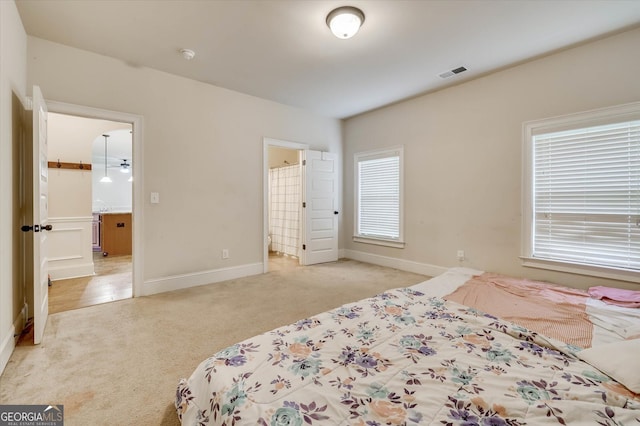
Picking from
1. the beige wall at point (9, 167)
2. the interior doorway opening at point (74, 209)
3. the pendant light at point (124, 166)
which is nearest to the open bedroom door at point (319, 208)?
the interior doorway opening at point (74, 209)

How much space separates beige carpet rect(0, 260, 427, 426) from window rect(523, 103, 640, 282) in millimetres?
1622

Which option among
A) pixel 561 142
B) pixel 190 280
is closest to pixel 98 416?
pixel 190 280

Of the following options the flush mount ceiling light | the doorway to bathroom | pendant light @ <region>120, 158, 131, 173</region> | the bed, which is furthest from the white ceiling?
pendant light @ <region>120, 158, 131, 173</region>

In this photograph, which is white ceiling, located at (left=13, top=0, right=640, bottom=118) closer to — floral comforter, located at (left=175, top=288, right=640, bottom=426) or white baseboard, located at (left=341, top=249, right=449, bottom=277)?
floral comforter, located at (left=175, top=288, right=640, bottom=426)

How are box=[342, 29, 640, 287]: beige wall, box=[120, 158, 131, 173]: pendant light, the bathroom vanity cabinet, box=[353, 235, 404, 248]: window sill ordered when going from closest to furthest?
box=[342, 29, 640, 287]: beige wall
box=[353, 235, 404, 248]: window sill
the bathroom vanity cabinet
box=[120, 158, 131, 173]: pendant light

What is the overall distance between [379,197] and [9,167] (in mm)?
4395

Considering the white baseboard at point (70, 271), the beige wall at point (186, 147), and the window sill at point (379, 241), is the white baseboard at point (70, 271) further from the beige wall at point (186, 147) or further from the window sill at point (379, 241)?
the window sill at point (379, 241)

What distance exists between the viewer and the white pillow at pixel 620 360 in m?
1.01

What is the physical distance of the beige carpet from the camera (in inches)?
62.7

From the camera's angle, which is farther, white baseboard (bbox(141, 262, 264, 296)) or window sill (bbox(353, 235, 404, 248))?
window sill (bbox(353, 235, 404, 248))

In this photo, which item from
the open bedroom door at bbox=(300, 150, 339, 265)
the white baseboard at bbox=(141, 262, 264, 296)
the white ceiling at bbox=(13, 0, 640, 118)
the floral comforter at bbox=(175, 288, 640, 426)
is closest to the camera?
the floral comforter at bbox=(175, 288, 640, 426)

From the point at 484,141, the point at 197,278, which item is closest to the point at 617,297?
the point at 484,141

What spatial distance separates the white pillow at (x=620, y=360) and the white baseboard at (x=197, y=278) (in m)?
3.73

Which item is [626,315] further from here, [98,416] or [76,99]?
[76,99]
